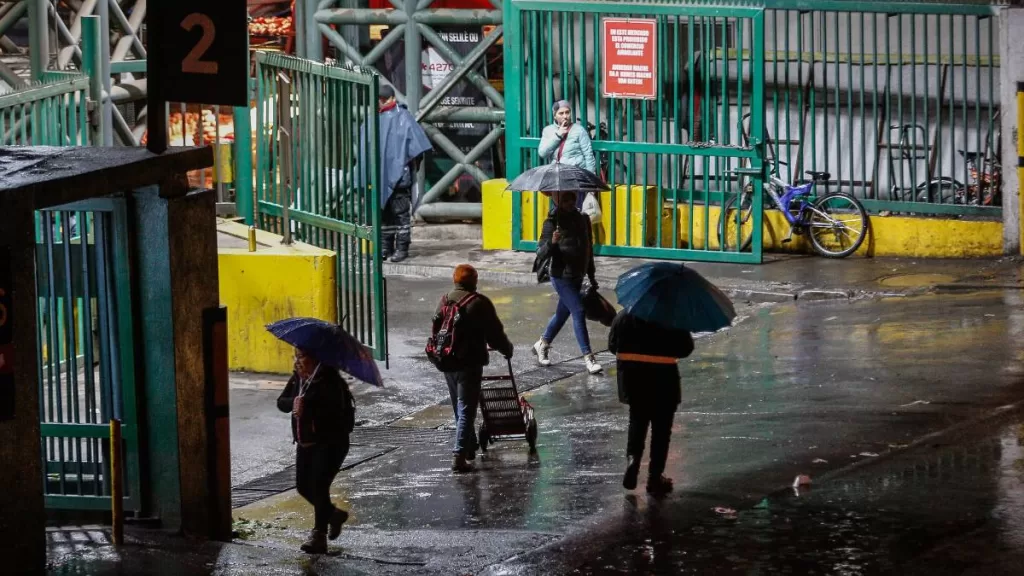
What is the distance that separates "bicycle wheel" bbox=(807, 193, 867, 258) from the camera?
55.9 ft

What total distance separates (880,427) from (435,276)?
8.14 meters

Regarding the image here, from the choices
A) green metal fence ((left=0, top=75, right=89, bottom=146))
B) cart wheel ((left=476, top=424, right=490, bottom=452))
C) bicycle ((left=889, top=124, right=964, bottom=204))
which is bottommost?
cart wheel ((left=476, top=424, right=490, bottom=452))

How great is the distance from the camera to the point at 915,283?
51.8ft

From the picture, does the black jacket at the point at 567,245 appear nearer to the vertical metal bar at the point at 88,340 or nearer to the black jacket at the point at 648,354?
the black jacket at the point at 648,354

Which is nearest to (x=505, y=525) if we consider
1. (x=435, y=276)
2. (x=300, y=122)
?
(x=300, y=122)

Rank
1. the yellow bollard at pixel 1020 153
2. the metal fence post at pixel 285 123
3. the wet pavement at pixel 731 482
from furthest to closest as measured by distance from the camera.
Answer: the yellow bollard at pixel 1020 153 < the metal fence post at pixel 285 123 < the wet pavement at pixel 731 482

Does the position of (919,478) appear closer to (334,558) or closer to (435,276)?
(334,558)

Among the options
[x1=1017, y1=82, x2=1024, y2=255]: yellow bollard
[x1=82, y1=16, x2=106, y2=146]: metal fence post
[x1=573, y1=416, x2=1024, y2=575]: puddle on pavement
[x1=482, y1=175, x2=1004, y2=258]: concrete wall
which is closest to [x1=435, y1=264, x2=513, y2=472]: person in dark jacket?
[x1=573, y1=416, x2=1024, y2=575]: puddle on pavement

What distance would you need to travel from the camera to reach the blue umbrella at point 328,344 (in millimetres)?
8328

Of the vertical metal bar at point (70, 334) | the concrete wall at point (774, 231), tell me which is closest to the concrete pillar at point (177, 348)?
the vertical metal bar at point (70, 334)

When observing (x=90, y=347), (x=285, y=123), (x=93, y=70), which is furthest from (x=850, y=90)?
(x=90, y=347)

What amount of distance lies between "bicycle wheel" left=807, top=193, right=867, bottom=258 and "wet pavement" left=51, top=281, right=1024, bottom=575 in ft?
10.8

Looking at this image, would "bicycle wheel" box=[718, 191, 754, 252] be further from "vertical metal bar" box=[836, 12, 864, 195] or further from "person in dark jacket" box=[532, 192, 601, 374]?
"person in dark jacket" box=[532, 192, 601, 374]

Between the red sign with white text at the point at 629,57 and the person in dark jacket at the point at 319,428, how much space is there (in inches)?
374
